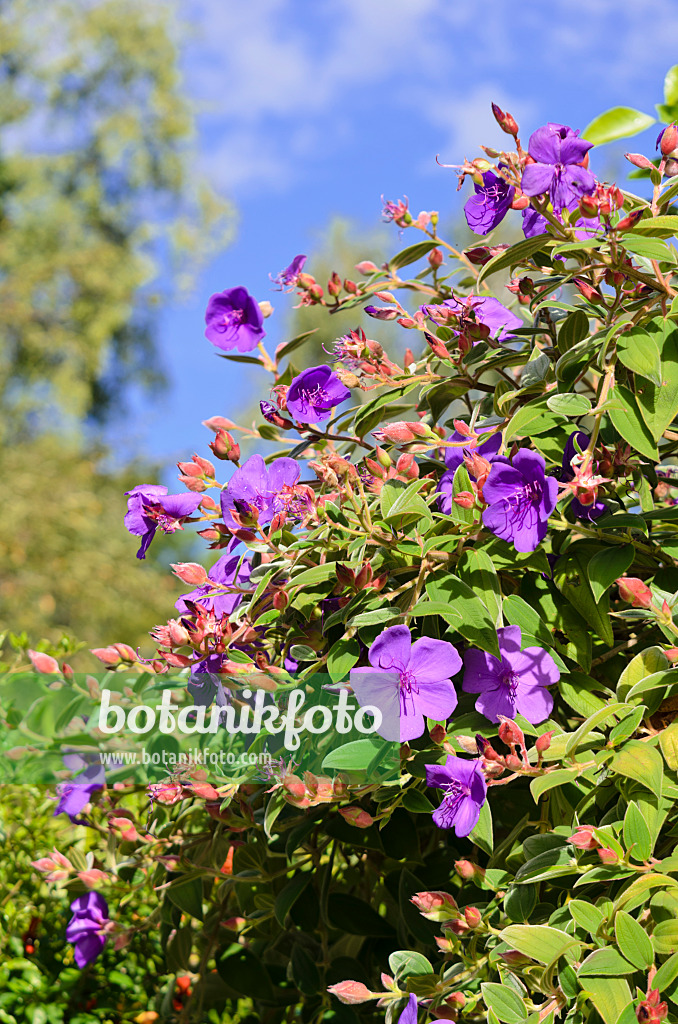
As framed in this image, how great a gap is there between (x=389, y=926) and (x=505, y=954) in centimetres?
30

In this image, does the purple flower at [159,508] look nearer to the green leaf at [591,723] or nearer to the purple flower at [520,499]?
the purple flower at [520,499]

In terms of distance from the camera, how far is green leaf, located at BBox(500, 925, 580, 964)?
0.69 metres

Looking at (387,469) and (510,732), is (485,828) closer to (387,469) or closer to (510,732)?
(510,732)

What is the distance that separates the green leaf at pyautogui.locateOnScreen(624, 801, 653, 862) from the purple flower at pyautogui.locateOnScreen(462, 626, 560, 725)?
115mm

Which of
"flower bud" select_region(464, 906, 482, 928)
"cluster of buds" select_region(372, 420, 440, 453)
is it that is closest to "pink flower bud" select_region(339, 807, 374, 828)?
"flower bud" select_region(464, 906, 482, 928)

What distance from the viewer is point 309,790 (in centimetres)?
79

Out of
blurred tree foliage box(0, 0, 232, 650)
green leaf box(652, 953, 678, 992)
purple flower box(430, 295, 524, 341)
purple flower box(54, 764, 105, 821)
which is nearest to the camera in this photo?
green leaf box(652, 953, 678, 992)

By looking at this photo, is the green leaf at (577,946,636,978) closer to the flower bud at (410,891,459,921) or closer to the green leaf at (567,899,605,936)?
the green leaf at (567,899,605,936)

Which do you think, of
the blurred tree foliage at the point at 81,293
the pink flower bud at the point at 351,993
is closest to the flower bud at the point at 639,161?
the pink flower bud at the point at 351,993

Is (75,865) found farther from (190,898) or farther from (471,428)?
(471,428)

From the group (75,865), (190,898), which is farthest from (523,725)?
(75,865)

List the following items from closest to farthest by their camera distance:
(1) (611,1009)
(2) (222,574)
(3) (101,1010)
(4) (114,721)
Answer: (1) (611,1009)
(2) (222,574)
(4) (114,721)
(3) (101,1010)

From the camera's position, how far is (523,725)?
770mm

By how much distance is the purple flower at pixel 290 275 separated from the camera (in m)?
1.07
